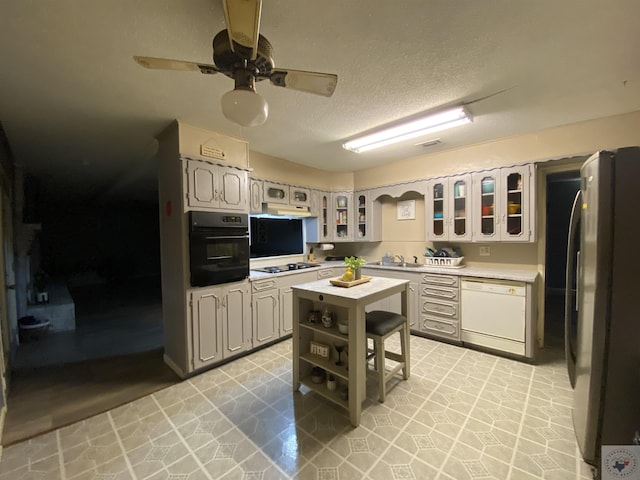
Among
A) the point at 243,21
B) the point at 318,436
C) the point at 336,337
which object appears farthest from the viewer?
the point at 336,337

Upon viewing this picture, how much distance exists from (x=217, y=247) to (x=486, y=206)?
10.5 feet

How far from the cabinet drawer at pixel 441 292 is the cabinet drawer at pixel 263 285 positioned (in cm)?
195

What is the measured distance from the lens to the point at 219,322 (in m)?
2.74

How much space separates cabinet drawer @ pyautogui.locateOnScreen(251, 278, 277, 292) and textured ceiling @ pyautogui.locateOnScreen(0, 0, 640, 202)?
5.53ft

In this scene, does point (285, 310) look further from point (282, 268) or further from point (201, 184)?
point (201, 184)

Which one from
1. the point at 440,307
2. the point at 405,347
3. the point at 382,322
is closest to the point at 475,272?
the point at 440,307

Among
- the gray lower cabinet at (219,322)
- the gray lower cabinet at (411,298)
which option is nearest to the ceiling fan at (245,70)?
the gray lower cabinet at (219,322)

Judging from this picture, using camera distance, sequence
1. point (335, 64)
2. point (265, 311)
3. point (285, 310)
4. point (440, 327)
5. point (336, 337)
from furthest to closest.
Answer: point (285, 310) < point (440, 327) < point (265, 311) < point (336, 337) < point (335, 64)

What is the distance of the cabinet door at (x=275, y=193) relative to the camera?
11.7 feet

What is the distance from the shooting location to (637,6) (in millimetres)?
1262

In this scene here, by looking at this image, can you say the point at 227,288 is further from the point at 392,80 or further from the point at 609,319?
the point at 609,319

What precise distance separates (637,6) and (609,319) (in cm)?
153

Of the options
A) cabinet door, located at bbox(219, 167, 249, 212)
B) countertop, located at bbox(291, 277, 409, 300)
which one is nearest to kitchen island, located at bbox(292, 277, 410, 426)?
Answer: countertop, located at bbox(291, 277, 409, 300)

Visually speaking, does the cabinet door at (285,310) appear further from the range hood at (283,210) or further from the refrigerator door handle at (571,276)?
the refrigerator door handle at (571,276)
